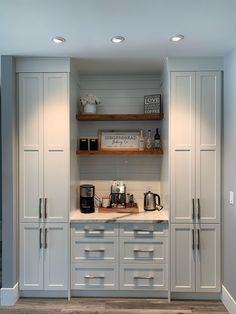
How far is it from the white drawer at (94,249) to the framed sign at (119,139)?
1.19 m

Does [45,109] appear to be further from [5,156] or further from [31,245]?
[31,245]

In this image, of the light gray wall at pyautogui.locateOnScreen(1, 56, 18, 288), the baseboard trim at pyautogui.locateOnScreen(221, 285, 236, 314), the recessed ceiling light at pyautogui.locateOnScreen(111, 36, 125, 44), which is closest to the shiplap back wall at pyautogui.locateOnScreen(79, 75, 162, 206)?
the light gray wall at pyautogui.locateOnScreen(1, 56, 18, 288)

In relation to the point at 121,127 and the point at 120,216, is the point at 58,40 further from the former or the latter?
the point at 120,216

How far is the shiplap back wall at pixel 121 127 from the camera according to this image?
3.60 metres

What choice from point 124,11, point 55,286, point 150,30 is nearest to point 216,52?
point 150,30

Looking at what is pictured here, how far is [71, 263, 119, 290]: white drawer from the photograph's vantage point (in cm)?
303

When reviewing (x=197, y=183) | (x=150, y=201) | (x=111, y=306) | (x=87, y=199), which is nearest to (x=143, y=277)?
(x=111, y=306)

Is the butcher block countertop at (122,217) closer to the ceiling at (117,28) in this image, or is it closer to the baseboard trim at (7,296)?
the baseboard trim at (7,296)

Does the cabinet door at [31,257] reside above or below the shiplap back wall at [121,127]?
below

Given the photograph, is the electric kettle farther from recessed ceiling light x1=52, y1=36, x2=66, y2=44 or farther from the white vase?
recessed ceiling light x1=52, y1=36, x2=66, y2=44

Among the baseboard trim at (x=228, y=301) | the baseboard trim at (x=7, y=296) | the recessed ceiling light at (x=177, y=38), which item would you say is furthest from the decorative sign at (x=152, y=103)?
the baseboard trim at (x=7, y=296)

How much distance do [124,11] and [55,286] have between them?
9.17ft

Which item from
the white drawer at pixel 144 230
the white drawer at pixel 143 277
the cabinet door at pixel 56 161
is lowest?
the white drawer at pixel 143 277

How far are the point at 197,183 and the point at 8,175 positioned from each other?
2.05m
